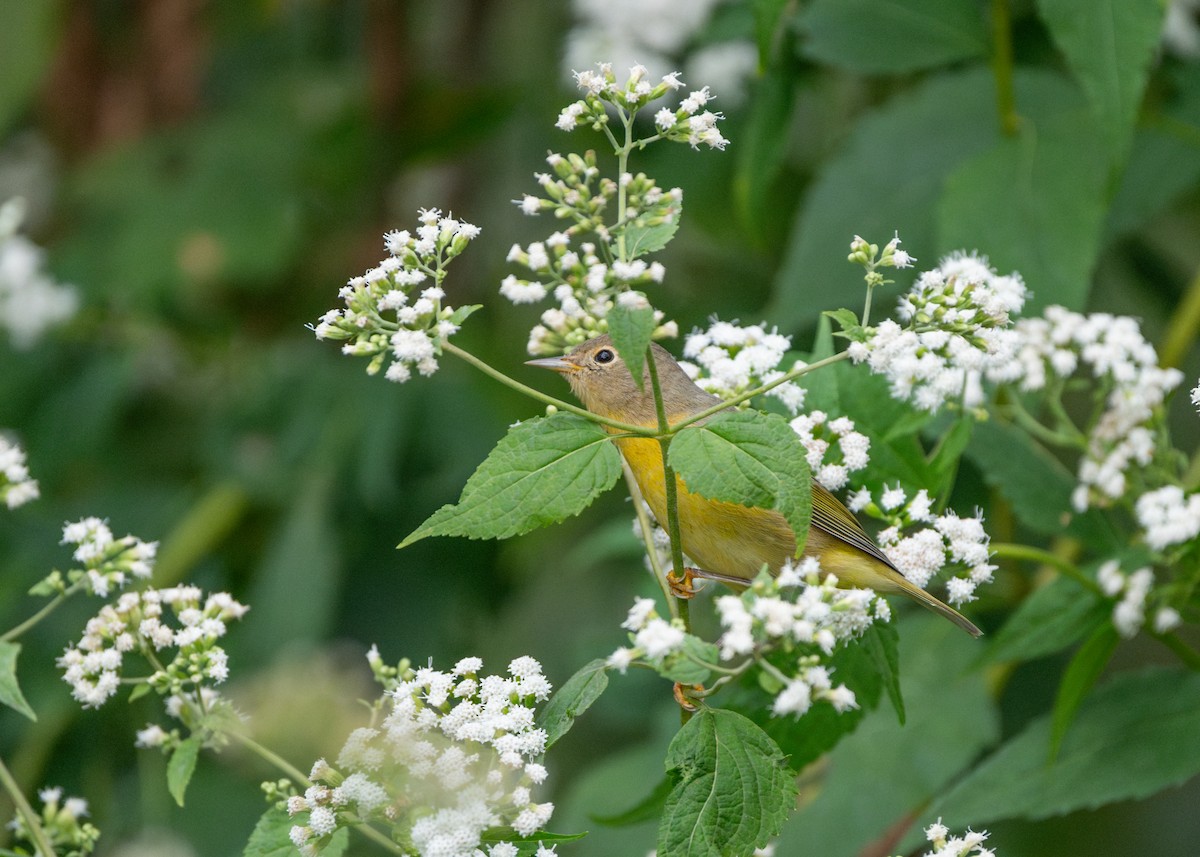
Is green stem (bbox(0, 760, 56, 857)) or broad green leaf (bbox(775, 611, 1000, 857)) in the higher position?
green stem (bbox(0, 760, 56, 857))

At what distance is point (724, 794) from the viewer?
1.37 meters

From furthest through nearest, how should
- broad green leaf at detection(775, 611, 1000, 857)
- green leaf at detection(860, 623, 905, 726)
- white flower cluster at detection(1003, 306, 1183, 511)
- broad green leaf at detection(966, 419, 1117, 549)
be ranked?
broad green leaf at detection(775, 611, 1000, 857)
broad green leaf at detection(966, 419, 1117, 549)
white flower cluster at detection(1003, 306, 1183, 511)
green leaf at detection(860, 623, 905, 726)

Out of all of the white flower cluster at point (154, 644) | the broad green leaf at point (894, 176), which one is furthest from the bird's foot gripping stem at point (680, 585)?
the broad green leaf at point (894, 176)

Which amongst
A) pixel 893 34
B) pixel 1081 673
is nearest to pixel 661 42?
pixel 893 34

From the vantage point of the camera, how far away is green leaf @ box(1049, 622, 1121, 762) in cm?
195

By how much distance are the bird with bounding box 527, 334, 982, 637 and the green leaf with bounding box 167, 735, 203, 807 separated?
2.17 feet

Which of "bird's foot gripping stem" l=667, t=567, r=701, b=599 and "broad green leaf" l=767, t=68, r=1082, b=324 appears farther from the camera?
"broad green leaf" l=767, t=68, r=1082, b=324

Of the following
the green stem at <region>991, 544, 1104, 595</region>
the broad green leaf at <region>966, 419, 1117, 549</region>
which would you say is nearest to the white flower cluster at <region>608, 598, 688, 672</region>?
the green stem at <region>991, 544, 1104, 595</region>

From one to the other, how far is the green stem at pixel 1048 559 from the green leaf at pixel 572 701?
0.56 m

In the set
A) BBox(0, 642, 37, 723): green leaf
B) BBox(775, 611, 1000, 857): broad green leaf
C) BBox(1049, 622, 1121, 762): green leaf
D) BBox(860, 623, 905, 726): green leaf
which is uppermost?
BBox(0, 642, 37, 723): green leaf

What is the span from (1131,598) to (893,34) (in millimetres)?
1397

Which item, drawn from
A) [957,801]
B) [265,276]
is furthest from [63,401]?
[957,801]

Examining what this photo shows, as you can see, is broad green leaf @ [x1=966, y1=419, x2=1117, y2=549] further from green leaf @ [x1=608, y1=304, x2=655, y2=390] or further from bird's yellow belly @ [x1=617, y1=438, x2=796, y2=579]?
green leaf @ [x1=608, y1=304, x2=655, y2=390]

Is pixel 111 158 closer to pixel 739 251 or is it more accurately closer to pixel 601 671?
pixel 739 251
